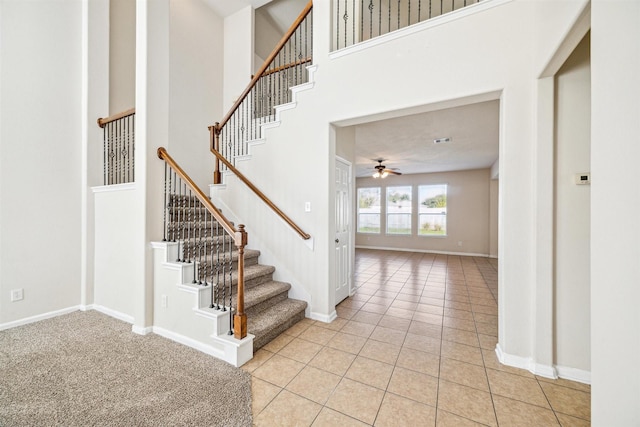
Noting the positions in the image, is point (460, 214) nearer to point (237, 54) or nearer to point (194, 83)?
point (237, 54)

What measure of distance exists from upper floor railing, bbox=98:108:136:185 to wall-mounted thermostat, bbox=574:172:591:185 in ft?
16.2

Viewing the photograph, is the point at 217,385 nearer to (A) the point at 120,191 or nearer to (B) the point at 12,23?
(A) the point at 120,191

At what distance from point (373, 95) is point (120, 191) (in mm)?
3210

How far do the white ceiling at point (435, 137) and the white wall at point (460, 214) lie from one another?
61cm

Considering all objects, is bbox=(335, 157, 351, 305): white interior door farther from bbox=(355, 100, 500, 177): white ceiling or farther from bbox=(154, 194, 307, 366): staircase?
bbox=(355, 100, 500, 177): white ceiling

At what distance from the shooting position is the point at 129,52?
13.5 feet

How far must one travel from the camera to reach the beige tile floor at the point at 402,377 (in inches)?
67.4

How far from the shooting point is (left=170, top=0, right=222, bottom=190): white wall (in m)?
4.71

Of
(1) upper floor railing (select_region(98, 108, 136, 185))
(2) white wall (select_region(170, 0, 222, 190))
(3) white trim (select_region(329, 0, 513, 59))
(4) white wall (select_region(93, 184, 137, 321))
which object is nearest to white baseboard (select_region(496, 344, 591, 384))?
(3) white trim (select_region(329, 0, 513, 59))

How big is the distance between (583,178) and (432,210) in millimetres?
6990

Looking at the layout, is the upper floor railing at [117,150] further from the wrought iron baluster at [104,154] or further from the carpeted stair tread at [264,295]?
the carpeted stair tread at [264,295]

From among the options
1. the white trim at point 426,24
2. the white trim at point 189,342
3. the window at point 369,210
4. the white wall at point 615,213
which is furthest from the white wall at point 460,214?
the white trim at point 189,342

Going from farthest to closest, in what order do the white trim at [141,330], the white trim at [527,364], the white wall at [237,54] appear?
the white wall at [237,54] < the white trim at [141,330] < the white trim at [527,364]

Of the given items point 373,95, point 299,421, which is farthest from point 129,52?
point 299,421
